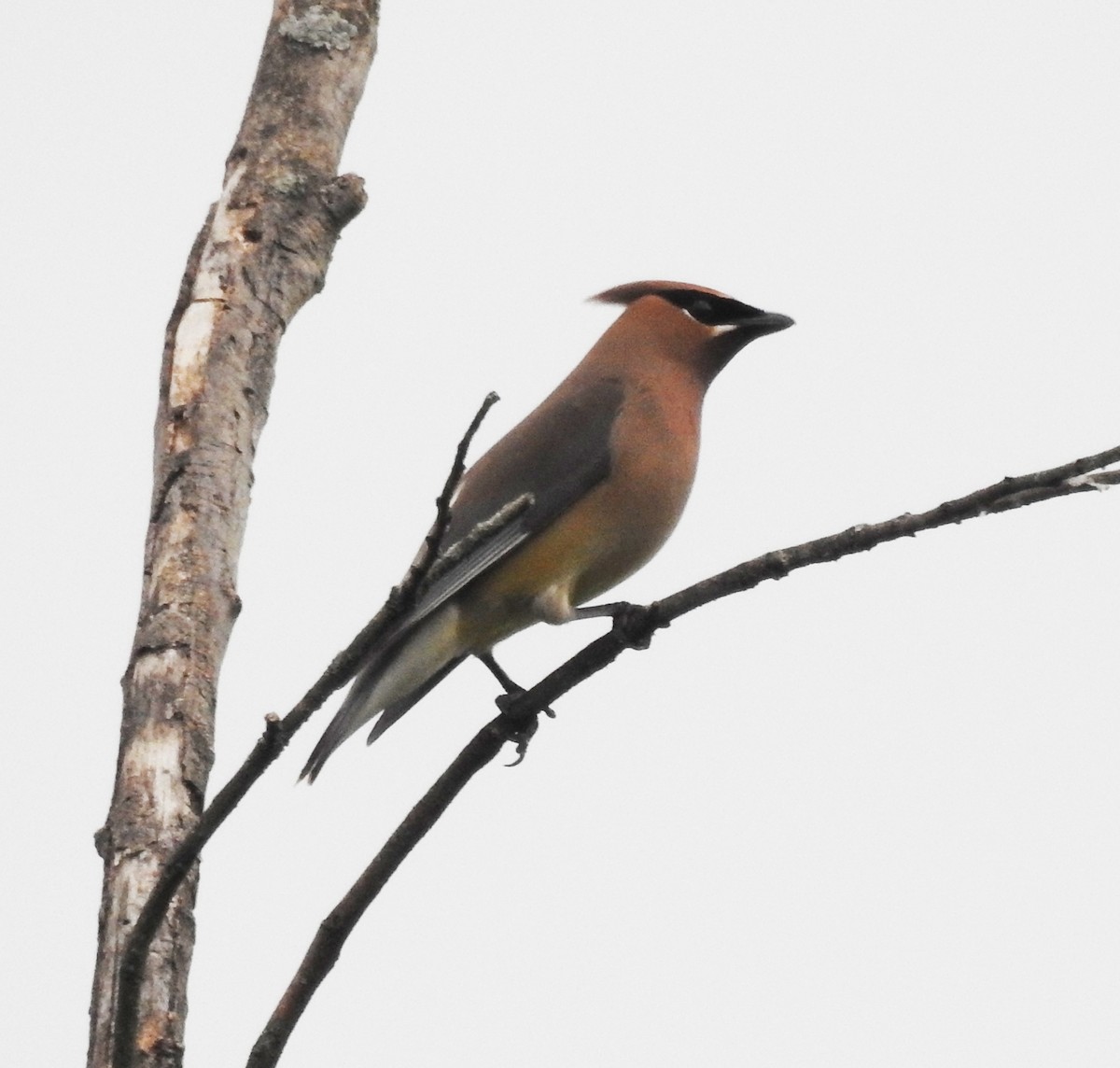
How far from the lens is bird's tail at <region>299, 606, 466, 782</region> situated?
4145 mm

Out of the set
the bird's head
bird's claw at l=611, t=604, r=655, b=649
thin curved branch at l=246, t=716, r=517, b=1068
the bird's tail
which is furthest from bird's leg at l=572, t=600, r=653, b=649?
the bird's head

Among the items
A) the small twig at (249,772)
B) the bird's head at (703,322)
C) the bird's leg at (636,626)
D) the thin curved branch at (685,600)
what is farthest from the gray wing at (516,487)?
the small twig at (249,772)

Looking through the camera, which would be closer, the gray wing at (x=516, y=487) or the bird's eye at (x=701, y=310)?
the gray wing at (x=516, y=487)

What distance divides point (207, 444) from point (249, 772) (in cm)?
138

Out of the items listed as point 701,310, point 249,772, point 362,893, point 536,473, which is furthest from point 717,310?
point 249,772

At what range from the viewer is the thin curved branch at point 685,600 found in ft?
7.95

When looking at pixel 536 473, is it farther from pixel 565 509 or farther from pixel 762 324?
pixel 762 324

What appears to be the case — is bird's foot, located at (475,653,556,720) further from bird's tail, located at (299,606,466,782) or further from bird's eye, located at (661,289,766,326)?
bird's eye, located at (661,289,766,326)

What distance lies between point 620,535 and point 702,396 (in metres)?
0.73

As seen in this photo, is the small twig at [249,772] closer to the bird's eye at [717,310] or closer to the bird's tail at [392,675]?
the bird's tail at [392,675]

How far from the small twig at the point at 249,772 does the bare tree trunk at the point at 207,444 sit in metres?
0.01

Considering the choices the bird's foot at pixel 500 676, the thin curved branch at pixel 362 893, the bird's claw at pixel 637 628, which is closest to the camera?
the thin curved branch at pixel 362 893

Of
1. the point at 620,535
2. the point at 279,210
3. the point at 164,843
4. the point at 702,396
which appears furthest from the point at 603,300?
the point at 164,843

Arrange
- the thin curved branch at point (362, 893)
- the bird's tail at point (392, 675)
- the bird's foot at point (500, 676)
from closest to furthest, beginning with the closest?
1. the thin curved branch at point (362, 893)
2. the bird's tail at point (392, 675)
3. the bird's foot at point (500, 676)
